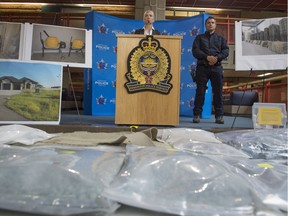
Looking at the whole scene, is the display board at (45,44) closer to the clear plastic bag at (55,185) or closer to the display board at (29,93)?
the display board at (29,93)

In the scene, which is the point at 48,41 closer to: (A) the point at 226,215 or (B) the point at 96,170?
(B) the point at 96,170

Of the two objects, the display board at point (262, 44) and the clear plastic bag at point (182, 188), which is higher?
the display board at point (262, 44)

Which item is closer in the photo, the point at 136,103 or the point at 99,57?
the point at 136,103

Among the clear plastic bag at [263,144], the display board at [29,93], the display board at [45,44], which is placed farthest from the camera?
the display board at [45,44]

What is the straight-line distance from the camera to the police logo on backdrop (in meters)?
2.22

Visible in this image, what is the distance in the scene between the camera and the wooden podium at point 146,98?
2.23 meters

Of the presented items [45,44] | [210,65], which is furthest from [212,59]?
[45,44]

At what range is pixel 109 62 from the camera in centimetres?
446

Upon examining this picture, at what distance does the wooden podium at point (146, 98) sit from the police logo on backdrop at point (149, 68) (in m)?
0.03

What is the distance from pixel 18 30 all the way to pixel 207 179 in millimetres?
2192

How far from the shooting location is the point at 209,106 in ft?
14.3

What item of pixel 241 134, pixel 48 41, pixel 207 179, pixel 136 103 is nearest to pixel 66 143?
pixel 207 179

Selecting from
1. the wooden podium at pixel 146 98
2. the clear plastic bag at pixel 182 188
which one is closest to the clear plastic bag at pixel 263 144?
the clear plastic bag at pixel 182 188

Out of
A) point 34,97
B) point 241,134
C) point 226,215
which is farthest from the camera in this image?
point 34,97
